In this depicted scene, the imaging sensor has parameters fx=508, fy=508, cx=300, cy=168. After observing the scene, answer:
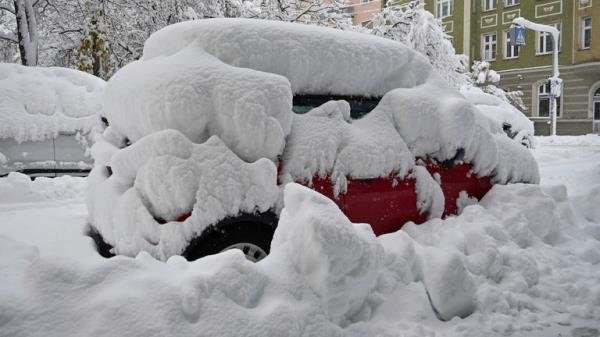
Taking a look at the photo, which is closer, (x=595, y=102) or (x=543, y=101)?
(x=595, y=102)

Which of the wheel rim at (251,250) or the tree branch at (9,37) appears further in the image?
the tree branch at (9,37)

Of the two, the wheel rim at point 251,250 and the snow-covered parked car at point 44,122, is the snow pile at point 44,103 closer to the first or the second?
the snow-covered parked car at point 44,122

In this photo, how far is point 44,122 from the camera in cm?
703

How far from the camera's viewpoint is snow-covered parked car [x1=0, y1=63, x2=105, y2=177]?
6.84m

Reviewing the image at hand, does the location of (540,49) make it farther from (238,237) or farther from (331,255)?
(331,255)

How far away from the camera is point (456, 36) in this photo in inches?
1185

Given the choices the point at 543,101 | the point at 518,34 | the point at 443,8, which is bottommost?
the point at 543,101

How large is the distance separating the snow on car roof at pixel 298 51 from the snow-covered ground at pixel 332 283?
3.40 feet

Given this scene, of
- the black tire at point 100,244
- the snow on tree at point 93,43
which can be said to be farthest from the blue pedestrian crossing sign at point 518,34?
the black tire at point 100,244

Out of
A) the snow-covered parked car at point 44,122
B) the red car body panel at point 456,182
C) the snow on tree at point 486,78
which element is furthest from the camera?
the snow on tree at point 486,78

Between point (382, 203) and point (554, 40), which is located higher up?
point (554, 40)

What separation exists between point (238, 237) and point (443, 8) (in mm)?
30690

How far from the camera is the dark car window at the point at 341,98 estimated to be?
3.61 m

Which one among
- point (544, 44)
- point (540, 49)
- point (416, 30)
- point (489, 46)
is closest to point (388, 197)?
point (416, 30)
